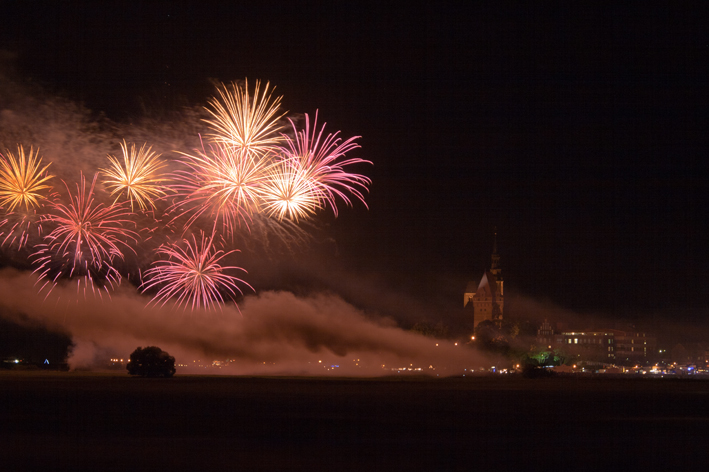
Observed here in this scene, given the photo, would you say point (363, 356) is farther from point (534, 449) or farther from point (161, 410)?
point (534, 449)

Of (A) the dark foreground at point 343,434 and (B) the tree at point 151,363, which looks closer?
(A) the dark foreground at point 343,434

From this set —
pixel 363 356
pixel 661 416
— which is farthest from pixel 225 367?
pixel 661 416

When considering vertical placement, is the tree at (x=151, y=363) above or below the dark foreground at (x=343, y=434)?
above

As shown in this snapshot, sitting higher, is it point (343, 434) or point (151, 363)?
point (151, 363)

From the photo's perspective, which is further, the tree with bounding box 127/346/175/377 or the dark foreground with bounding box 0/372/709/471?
the tree with bounding box 127/346/175/377

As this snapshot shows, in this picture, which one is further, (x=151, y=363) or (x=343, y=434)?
(x=151, y=363)
